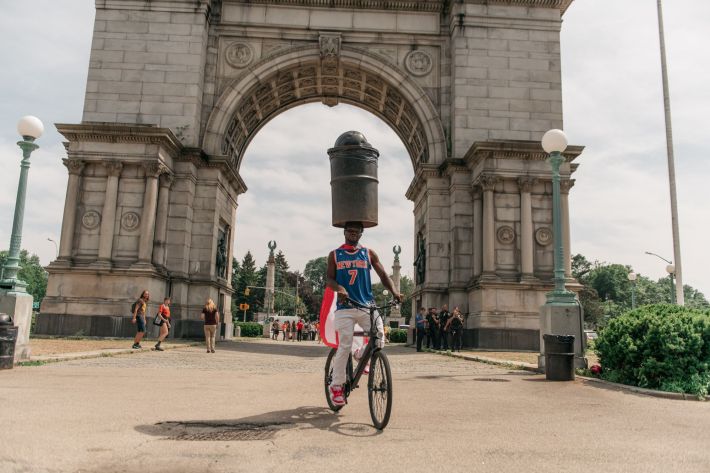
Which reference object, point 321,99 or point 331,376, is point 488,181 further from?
point 331,376

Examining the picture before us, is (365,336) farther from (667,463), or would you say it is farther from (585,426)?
(667,463)

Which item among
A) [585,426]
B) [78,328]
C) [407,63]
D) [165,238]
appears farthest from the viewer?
[407,63]

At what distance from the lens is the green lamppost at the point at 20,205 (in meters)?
11.2

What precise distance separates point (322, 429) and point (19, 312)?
856 centimetres

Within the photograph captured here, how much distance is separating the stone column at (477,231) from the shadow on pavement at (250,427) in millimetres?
18022

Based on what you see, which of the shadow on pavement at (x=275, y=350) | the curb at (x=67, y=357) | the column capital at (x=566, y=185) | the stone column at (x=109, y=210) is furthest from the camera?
the column capital at (x=566, y=185)

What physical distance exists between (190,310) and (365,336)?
66.0 feet

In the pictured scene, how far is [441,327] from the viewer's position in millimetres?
21562

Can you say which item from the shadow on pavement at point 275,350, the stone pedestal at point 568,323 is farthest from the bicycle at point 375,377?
the shadow on pavement at point 275,350

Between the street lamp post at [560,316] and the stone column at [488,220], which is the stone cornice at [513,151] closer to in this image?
the stone column at [488,220]

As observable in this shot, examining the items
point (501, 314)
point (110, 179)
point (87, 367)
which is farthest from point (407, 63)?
point (87, 367)

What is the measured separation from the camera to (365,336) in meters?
5.94

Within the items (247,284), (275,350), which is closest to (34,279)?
(247,284)

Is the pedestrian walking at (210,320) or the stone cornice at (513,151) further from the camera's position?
the stone cornice at (513,151)
